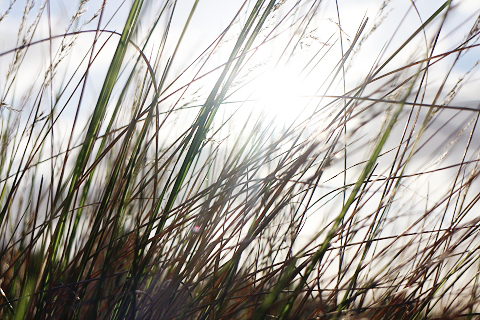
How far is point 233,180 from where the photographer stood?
30.7 inches

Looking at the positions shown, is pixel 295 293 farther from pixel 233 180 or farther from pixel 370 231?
pixel 370 231

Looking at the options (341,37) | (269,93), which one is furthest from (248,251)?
(341,37)

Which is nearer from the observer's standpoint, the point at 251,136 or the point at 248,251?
the point at 251,136

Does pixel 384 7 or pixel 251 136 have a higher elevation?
pixel 384 7

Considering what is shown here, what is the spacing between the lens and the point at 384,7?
0.97 metres

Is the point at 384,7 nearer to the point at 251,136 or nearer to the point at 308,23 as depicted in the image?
the point at 308,23

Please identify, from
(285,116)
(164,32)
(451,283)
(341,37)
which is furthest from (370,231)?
(164,32)

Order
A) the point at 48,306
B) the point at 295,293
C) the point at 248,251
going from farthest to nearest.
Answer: the point at 248,251
the point at 48,306
the point at 295,293

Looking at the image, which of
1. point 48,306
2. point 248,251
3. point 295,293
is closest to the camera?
point 295,293

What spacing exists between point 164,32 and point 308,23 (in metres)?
0.34

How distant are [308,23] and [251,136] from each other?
284mm

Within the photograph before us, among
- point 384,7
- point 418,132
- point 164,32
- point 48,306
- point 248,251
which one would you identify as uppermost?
point 384,7

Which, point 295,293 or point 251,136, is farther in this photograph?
point 251,136

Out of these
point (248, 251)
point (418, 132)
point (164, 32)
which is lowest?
point (248, 251)
